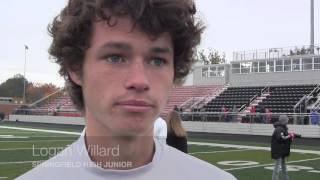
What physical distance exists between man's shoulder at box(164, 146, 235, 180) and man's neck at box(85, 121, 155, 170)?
0.11 metres

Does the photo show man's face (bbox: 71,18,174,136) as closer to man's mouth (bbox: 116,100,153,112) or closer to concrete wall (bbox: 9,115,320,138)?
man's mouth (bbox: 116,100,153,112)

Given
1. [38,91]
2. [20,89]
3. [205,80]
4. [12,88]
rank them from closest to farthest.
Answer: [205,80] → [38,91] → [20,89] → [12,88]

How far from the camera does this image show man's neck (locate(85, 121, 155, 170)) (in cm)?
164

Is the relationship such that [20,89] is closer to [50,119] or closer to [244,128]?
[50,119]

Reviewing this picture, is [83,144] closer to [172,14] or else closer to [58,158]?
[58,158]

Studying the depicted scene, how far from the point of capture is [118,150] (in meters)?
1.66

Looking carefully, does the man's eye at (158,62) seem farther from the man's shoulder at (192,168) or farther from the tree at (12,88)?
the tree at (12,88)

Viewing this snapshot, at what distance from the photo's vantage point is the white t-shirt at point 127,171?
1.63 meters

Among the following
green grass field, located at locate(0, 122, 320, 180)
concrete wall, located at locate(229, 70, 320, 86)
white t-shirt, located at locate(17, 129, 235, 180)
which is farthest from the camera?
concrete wall, located at locate(229, 70, 320, 86)

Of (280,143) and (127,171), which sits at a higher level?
(127,171)

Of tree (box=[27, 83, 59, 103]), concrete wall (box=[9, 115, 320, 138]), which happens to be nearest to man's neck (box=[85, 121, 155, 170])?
concrete wall (box=[9, 115, 320, 138])

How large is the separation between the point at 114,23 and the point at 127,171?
0.47 meters

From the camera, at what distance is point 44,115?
4188cm

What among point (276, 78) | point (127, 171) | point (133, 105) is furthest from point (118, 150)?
point (276, 78)
